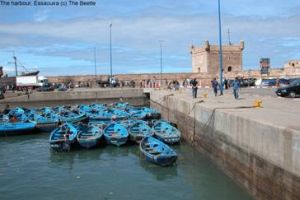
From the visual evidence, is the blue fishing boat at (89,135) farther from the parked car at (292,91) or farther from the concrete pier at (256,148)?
the parked car at (292,91)

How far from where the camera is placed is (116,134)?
29172 mm

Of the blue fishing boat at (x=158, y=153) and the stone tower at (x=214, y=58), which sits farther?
the stone tower at (x=214, y=58)

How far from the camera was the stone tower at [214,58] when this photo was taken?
9269 cm

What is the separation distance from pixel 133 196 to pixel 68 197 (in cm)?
243

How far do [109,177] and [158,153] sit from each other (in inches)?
118

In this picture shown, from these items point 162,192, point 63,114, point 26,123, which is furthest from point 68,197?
point 63,114

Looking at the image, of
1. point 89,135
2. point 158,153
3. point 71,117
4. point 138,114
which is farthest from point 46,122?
point 158,153

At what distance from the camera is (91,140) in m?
27.7

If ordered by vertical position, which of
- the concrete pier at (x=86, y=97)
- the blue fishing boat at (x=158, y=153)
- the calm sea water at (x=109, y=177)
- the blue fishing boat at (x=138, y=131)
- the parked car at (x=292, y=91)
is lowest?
the calm sea water at (x=109, y=177)

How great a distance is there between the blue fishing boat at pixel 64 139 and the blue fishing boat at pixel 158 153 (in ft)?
15.6

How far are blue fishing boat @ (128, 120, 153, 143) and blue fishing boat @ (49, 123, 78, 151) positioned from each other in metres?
3.43

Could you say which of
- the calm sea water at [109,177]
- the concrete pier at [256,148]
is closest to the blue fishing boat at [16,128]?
the calm sea water at [109,177]

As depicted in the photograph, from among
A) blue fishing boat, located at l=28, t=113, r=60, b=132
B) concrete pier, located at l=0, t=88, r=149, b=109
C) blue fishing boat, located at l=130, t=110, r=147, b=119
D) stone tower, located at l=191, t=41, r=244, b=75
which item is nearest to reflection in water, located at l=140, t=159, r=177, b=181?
blue fishing boat, located at l=28, t=113, r=60, b=132

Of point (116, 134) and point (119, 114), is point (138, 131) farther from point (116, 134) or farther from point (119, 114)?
point (119, 114)
